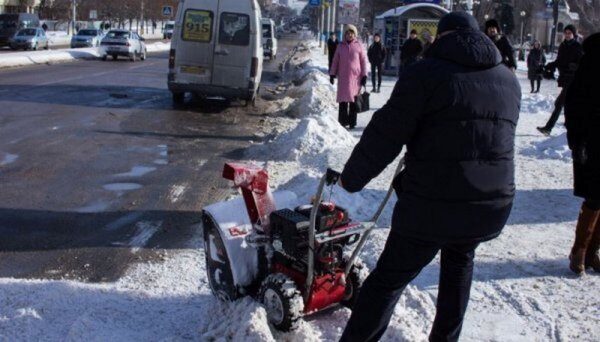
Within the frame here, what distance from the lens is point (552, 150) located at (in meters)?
10.2

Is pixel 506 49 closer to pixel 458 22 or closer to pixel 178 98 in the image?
pixel 178 98

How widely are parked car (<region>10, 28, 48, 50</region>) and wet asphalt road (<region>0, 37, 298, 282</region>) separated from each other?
23.8 m

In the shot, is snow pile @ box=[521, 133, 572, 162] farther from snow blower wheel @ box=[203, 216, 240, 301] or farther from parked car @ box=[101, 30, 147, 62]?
parked car @ box=[101, 30, 147, 62]

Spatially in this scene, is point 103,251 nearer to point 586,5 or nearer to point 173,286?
point 173,286

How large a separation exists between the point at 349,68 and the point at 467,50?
887cm

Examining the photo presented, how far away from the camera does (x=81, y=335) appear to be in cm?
382

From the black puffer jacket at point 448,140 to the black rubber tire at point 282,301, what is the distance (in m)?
0.81

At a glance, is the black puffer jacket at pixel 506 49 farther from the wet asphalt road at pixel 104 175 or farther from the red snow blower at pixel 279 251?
the red snow blower at pixel 279 251

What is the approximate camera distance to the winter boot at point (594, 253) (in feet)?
17.2

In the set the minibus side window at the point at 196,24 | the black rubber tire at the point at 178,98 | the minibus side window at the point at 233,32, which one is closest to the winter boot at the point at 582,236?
the minibus side window at the point at 233,32

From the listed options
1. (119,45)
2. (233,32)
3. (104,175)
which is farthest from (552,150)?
(119,45)

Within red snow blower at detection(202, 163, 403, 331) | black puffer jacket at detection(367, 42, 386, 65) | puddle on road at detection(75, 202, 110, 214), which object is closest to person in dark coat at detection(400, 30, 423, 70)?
black puffer jacket at detection(367, 42, 386, 65)

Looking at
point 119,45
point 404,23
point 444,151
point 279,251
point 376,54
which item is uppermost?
point 404,23

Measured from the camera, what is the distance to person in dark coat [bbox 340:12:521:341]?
3029 mm
